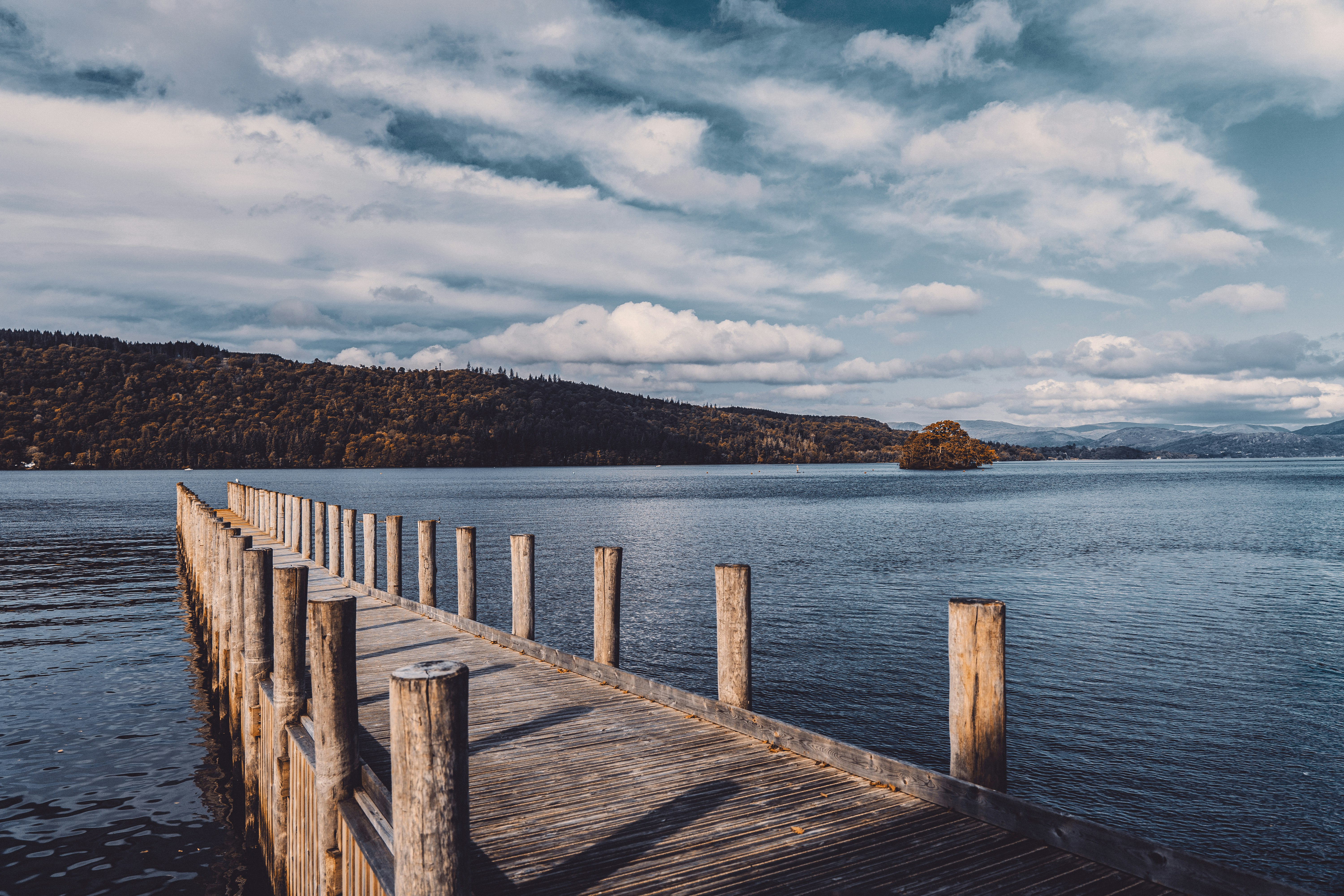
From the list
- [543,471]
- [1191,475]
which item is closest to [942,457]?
[1191,475]

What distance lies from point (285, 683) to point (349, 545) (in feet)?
36.1

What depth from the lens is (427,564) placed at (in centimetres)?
1510

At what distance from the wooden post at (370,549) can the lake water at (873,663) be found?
3.46 meters

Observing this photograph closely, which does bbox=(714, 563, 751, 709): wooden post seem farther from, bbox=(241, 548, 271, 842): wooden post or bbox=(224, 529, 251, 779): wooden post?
bbox=(224, 529, 251, 779): wooden post

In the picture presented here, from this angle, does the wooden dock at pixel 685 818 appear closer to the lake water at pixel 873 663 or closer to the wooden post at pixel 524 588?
the wooden post at pixel 524 588

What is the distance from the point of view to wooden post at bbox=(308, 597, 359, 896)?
541cm

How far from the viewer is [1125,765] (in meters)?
12.1

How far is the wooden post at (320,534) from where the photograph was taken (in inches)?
816

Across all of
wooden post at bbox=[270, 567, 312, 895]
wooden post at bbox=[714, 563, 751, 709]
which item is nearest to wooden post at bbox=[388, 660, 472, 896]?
wooden post at bbox=[270, 567, 312, 895]

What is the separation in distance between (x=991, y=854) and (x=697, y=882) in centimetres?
186

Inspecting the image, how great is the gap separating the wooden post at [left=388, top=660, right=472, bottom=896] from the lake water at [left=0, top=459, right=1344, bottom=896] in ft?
21.3

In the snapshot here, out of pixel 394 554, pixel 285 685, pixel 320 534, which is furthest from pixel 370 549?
pixel 285 685

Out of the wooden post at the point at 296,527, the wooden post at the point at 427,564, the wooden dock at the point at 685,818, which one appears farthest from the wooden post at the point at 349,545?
the wooden dock at the point at 685,818

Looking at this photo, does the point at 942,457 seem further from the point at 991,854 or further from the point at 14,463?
the point at 14,463
